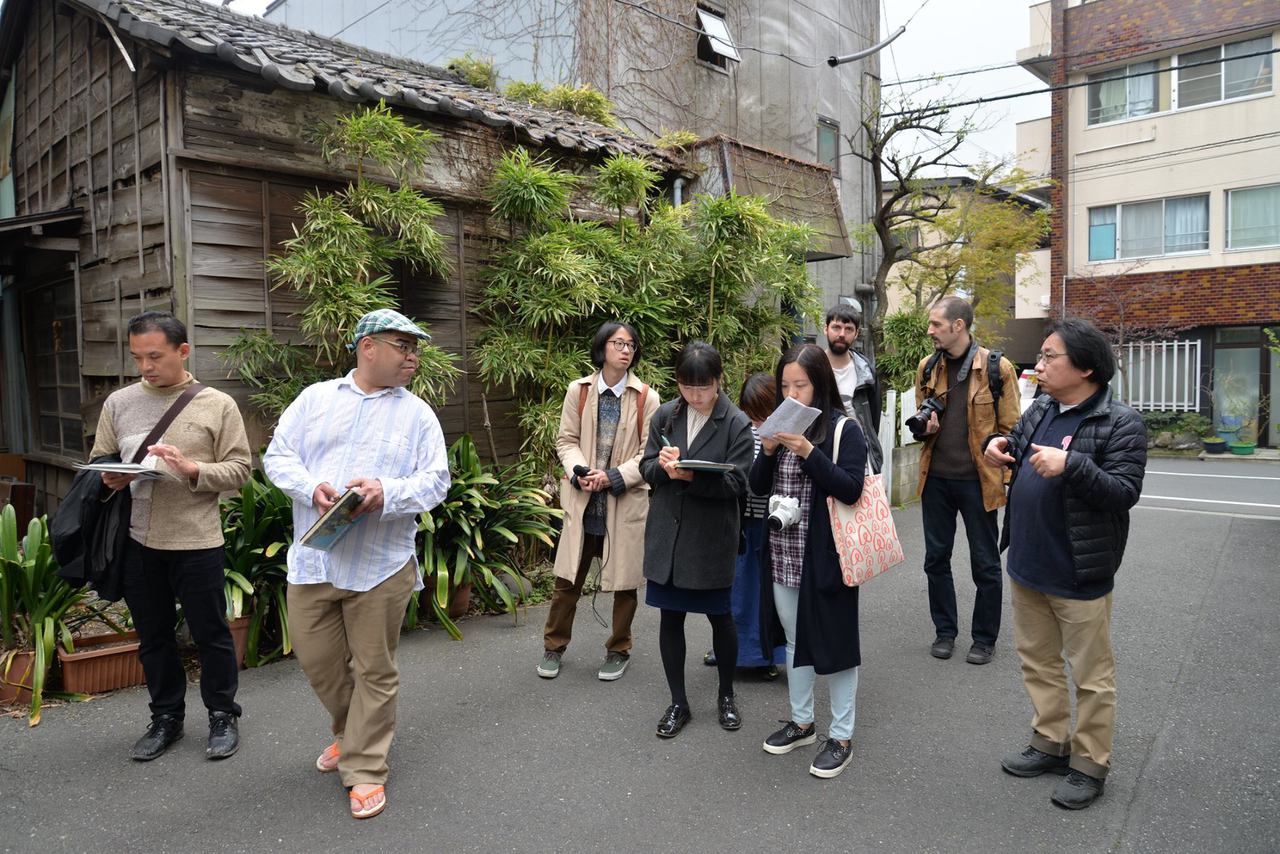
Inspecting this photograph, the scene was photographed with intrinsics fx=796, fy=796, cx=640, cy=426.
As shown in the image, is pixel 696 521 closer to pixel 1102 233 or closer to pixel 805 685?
pixel 805 685

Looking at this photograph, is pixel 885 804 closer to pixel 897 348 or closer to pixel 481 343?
pixel 481 343

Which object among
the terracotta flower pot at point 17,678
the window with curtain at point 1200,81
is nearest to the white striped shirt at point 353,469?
the terracotta flower pot at point 17,678

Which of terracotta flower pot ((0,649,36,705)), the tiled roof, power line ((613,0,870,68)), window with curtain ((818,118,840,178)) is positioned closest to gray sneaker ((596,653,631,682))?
terracotta flower pot ((0,649,36,705))

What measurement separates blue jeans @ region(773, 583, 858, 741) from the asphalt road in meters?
0.19

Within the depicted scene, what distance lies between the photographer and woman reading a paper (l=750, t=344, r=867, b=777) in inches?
133

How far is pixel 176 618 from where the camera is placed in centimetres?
380

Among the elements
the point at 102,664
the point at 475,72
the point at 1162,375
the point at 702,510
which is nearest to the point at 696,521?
the point at 702,510

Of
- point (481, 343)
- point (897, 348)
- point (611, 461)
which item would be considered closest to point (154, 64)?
point (481, 343)

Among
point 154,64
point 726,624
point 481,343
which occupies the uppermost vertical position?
point 154,64

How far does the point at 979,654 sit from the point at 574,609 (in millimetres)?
2474

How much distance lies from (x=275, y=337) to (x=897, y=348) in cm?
926

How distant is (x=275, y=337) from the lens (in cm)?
629

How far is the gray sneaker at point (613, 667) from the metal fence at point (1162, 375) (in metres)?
19.6

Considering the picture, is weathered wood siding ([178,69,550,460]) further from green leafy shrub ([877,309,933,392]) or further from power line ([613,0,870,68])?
green leafy shrub ([877,309,933,392])
